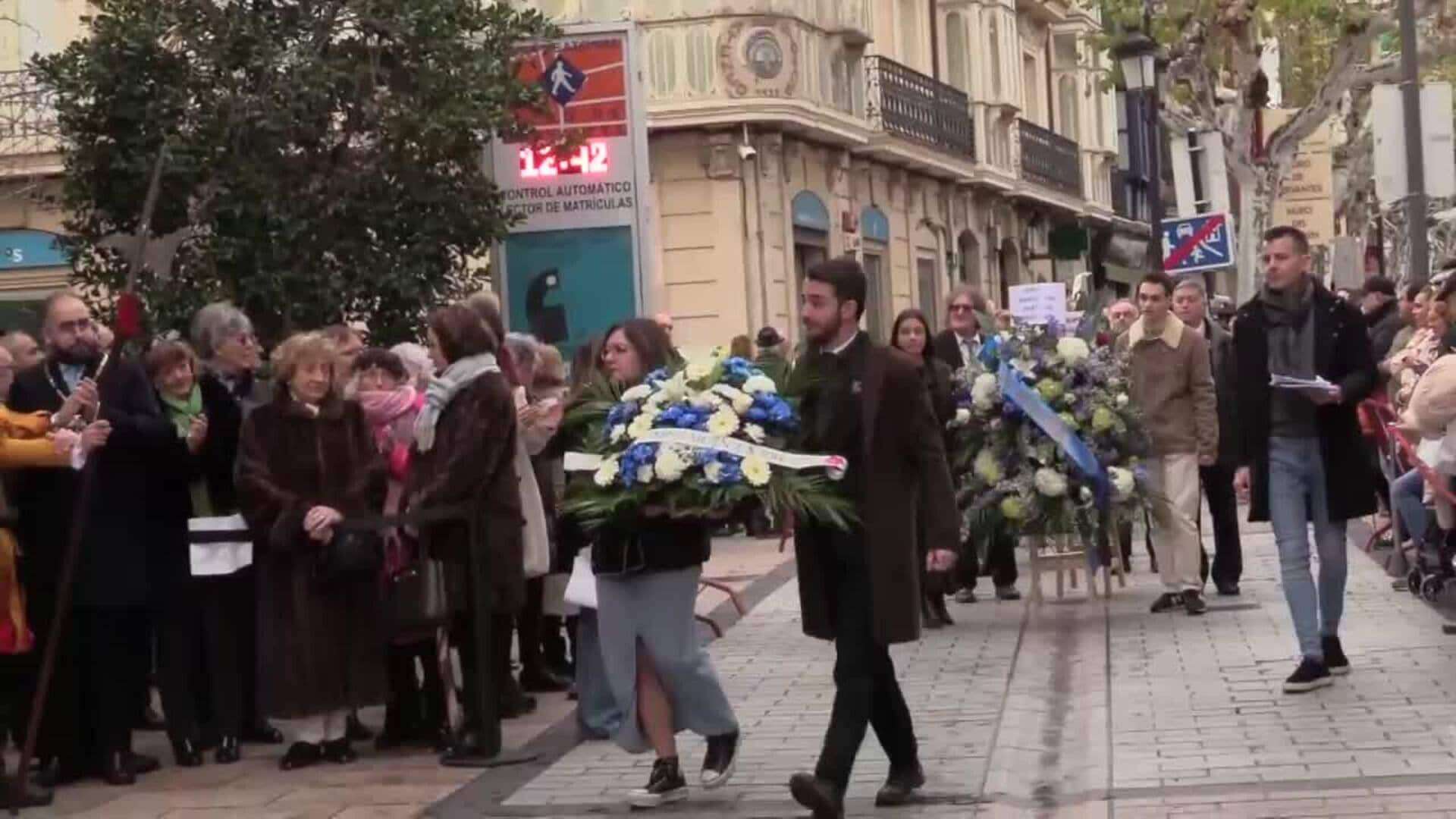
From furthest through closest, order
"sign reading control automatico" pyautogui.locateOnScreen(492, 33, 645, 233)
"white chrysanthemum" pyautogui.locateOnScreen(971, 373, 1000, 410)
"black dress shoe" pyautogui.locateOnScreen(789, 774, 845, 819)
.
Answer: "sign reading control automatico" pyautogui.locateOnScreen(492, 33, 645, 233) < "white chrysanthemum" pyautogui.locateOnScreen(971, 373, 1000, 410) < "black dress shoe" pyautogui.locateOnScreen(789, 774, 845, 819)

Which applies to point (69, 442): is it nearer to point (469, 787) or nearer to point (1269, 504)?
point (469, 787)

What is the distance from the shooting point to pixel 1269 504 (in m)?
12.0

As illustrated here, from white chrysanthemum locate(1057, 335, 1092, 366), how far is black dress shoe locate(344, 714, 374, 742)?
5.09m

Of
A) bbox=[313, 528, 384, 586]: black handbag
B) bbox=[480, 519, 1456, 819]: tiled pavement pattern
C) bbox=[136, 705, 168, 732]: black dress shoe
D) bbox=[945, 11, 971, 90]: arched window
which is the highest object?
bbox=[945, 11, 971, 90]: arched window


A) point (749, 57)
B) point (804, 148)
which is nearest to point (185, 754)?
point (749, 57)

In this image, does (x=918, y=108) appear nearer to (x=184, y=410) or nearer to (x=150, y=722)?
(x=150, y=722)

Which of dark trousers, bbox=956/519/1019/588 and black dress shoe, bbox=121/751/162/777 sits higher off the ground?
dark trousers, bbox=956/519/1019/588

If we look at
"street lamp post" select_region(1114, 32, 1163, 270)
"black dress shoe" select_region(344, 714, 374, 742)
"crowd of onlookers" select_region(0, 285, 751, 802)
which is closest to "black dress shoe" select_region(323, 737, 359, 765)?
"crowd of onlookers" select_region(0, 285, 751, 802)

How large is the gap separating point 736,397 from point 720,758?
139 centimetres

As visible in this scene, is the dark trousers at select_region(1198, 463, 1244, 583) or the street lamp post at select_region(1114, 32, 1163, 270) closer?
the dark trousers at select_region(1198, 463, 1244, 583)

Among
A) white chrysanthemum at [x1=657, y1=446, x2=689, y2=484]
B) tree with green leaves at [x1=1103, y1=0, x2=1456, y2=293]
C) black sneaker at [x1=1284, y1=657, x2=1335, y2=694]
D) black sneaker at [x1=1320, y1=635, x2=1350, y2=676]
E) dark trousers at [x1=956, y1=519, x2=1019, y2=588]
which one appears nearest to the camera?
white chrysanthemum at [x1=657, y1=446, x2=689, y2=484]

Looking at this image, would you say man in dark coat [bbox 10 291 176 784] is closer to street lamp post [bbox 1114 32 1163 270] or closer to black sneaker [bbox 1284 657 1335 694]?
black sneaker [bbox 1284 657 1335 694]

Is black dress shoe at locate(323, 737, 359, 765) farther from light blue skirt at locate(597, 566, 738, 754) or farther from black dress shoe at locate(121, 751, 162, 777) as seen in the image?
light blue skirt at locate(597, 566, 738, 754)

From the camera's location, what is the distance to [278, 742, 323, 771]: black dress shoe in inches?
456
